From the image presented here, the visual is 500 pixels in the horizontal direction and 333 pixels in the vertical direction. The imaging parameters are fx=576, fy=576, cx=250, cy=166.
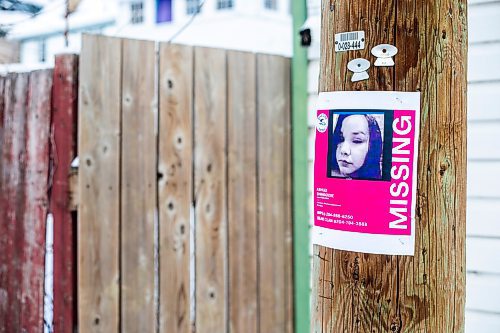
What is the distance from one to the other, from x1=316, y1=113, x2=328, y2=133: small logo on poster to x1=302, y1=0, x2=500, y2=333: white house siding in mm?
1688

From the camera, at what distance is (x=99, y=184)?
277 centimetres

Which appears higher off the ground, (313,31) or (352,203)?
(313,31)

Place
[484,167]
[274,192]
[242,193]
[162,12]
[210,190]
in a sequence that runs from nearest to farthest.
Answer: [484,167], [210,190], [242,193], [274,192], [162,12]

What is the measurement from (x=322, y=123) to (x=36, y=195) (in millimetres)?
1791

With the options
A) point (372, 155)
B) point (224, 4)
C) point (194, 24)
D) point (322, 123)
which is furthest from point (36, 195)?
point (224, 4)

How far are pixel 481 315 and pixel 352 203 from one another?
1898 mm

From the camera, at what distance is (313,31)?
3283mm

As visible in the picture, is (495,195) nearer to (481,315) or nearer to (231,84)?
(481,315)

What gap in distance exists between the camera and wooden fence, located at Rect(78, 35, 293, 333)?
2.78 meters

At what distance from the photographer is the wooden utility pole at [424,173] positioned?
1314 mm

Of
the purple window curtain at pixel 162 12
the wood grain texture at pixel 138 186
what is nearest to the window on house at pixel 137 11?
the purple window curtain at pixel 162 12

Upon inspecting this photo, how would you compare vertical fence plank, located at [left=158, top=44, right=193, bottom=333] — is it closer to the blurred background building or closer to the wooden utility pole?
the wooden utility pole

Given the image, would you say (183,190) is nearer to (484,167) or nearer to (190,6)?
(484,167)

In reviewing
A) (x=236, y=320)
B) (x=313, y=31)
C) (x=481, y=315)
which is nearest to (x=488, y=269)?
(x=481, y=315)
